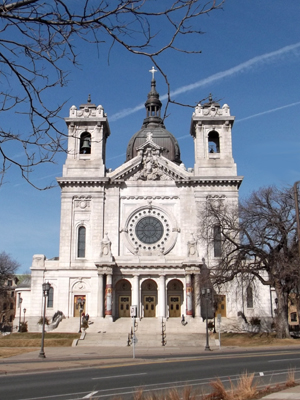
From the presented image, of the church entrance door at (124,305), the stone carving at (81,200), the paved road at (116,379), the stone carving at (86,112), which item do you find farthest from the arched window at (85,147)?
the paved road at (116,379)

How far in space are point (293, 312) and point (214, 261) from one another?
148 ft

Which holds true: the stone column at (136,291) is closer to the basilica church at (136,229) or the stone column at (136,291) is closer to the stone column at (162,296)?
the basilica church at (136,229)

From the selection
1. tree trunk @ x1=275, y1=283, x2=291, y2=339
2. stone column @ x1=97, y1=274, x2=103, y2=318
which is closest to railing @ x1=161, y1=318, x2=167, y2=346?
stone column @ x1=97, y1=274, x2=103, y2=318

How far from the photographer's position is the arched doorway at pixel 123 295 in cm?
5366

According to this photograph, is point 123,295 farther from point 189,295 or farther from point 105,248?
point 189,295

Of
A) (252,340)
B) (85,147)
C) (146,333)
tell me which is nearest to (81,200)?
(85,147)

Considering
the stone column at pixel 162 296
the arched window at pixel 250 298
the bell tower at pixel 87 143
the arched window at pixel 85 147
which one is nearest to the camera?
the stone column at pixel 162 296

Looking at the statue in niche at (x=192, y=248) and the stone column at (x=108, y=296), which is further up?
the statue in niche at (x=192, y=248)

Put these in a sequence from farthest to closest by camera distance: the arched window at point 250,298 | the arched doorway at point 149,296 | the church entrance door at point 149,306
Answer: the arched doorway at point 149,296, the arched window at point 250,298, the church entrance door at point 149,306

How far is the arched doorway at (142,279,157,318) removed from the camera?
174 ft

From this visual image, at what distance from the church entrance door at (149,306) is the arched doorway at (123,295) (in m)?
1.89

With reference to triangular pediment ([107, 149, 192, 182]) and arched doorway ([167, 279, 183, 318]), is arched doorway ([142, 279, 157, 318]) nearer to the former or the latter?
arched doorway ([167, 279, 183, 318])

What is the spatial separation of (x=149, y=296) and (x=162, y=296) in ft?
7.19

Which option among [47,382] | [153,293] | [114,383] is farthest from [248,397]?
[153,293]
